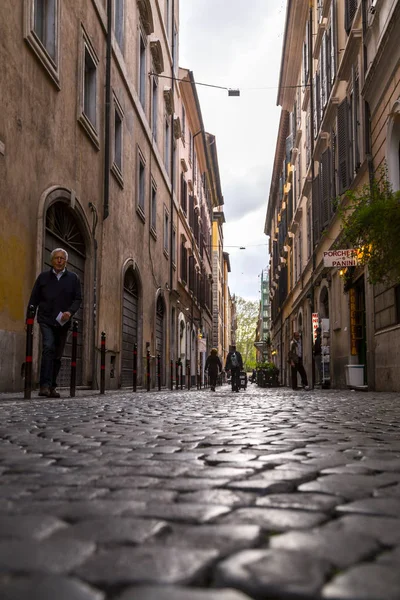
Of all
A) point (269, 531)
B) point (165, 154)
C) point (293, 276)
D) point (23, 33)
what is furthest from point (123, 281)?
point (293, 276)

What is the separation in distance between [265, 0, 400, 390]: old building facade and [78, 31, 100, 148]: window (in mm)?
4738

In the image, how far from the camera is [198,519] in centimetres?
167

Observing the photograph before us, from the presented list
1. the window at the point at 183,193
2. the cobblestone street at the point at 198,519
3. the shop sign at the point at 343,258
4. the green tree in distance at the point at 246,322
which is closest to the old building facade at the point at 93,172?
the window at the point at 183,193

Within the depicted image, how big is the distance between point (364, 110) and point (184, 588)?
14.2 metres

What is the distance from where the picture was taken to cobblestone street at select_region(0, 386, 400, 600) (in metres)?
→ 1.11

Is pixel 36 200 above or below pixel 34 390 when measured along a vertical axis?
above

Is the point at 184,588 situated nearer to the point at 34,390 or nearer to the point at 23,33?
the point at 34,390

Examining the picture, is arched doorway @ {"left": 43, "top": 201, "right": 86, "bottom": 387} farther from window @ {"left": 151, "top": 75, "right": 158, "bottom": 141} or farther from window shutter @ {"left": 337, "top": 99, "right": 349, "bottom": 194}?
window @ {"left": 151, "top": 75, "right": 158, "bottom": 141}

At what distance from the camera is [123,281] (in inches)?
617

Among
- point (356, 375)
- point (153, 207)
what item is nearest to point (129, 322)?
point (153, 207)

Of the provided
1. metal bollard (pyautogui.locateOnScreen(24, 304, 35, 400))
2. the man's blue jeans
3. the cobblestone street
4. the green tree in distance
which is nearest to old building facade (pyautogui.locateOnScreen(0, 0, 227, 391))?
the man's blue jeans

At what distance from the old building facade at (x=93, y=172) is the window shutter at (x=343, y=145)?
17.2ft

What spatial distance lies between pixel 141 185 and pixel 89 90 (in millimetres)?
5783

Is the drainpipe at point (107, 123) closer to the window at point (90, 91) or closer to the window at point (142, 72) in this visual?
the window at point (90, 91)
